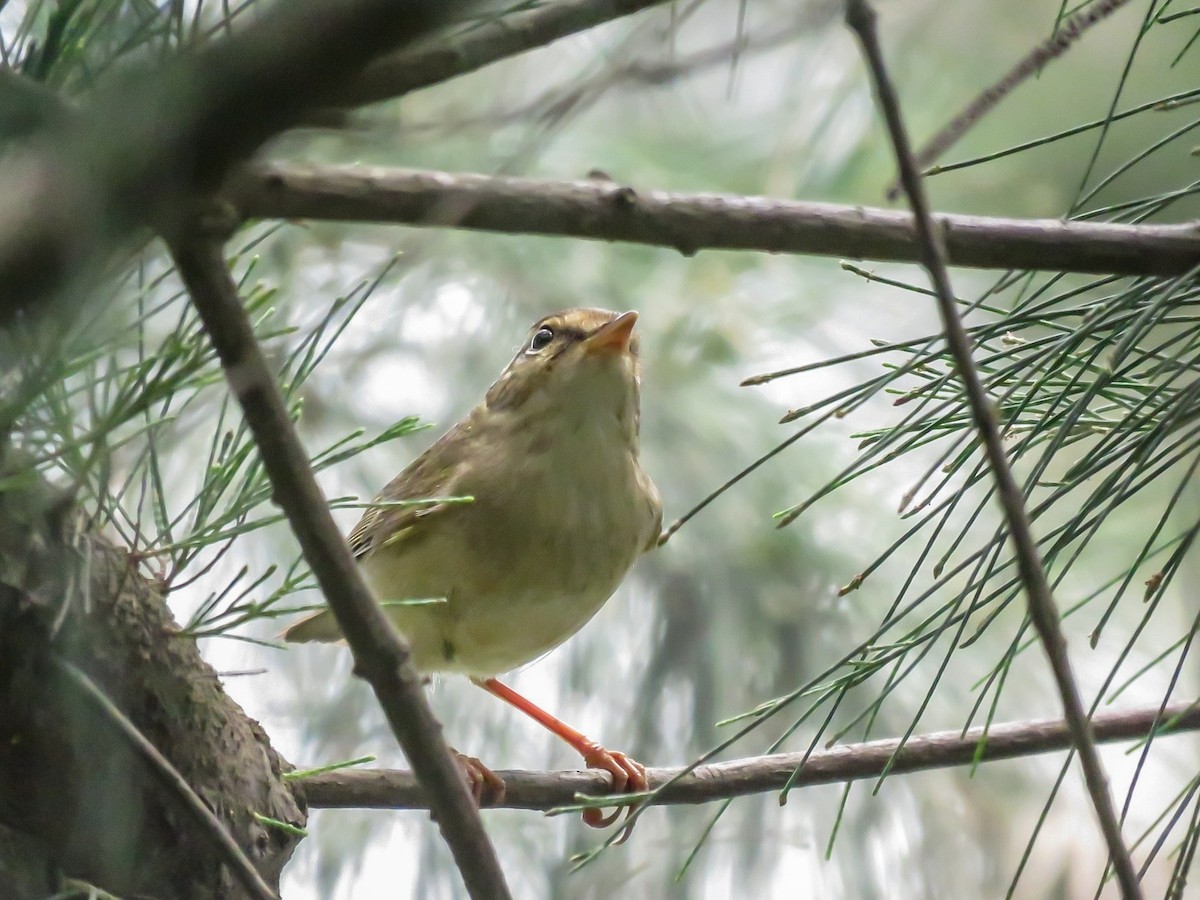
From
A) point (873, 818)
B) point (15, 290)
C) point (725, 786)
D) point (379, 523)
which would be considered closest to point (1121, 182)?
point (873, 818)

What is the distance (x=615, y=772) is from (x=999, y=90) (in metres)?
2.15

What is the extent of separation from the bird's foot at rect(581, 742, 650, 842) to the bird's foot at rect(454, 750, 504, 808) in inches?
11.0

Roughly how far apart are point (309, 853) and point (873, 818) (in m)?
1.67

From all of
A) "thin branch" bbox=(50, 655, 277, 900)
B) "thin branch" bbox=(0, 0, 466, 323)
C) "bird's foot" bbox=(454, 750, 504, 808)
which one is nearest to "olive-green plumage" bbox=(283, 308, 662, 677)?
"bird's foot" bbox=(454, 750, 504, 808)

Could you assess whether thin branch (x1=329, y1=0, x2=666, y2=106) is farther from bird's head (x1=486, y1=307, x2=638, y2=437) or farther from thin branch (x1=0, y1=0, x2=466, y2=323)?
bird's head (x1=486, y1=307, x2=638, y2=437)

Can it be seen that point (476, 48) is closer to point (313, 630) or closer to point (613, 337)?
point (613, 337)

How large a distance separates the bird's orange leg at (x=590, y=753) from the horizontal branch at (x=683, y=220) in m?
1.59

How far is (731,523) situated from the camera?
394 cm

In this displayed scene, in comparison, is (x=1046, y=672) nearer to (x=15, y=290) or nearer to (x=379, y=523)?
(x=379, y=523)

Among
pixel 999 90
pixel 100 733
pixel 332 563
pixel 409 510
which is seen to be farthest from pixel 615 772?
pixel 999 90

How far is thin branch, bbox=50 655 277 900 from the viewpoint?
5.31ft

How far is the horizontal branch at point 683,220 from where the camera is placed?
119 cm

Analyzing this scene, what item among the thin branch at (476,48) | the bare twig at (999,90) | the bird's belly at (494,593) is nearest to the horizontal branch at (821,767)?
the bird's belly at (494,593)

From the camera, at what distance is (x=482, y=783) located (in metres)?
2.69
